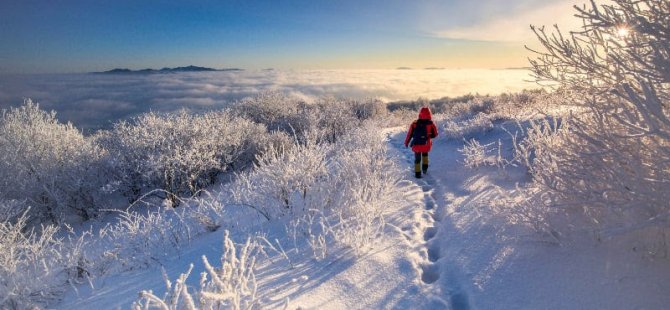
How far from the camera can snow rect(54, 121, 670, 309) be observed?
2688 millimetres

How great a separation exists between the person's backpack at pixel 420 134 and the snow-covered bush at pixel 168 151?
552 cm

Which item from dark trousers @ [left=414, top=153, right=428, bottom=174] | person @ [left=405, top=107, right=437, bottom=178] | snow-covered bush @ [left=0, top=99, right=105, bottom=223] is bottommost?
snow-covered bush @ [left=0, top=99, right=105, bottom=223]

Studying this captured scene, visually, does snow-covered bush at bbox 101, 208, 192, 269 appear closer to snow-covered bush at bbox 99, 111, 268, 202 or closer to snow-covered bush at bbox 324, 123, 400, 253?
snow-covered bush at bbox 324, 123, 400, 253

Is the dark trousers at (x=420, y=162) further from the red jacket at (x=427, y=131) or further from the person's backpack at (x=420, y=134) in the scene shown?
the person's backpack at (x=420, y=134)

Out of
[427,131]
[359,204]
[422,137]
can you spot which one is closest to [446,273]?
[359,204]

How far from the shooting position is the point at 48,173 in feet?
32.9

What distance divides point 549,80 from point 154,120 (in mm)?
10818

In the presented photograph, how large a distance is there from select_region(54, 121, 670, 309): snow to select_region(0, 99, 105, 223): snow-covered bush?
290 inches

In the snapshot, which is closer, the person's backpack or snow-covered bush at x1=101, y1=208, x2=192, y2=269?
snow-covered bush at x1=101, y1=208, x2=192, y2=269

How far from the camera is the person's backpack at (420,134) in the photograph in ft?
24.0

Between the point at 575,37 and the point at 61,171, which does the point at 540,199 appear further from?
the point at 61,171

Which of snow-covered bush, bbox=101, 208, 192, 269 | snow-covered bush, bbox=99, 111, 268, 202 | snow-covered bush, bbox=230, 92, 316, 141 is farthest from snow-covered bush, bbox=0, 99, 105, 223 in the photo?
snow-covered bush, bbox=230, 92, 316, 141

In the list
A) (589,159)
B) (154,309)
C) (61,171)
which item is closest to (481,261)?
(589,159)

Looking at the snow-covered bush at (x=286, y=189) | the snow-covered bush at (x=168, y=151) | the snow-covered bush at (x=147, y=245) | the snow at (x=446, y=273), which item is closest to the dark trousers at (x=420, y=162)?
the snow at (x=446, y=273)
